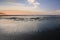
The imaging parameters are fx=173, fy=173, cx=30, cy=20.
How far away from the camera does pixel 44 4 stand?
6.66 ft

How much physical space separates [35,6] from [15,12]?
0.25 metres

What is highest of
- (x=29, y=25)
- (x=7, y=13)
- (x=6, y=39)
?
(x=7, y=13)

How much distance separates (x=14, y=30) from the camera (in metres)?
2.02

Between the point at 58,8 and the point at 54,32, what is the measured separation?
284 millimetres

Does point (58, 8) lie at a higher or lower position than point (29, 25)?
higher

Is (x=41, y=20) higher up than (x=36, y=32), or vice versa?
(x=41, y=20)

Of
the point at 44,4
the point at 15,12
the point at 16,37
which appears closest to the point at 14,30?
the point at 16,37

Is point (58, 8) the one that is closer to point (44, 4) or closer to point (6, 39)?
point (44, 4)

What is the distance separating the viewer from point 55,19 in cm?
203

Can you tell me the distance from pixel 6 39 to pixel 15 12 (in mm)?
332

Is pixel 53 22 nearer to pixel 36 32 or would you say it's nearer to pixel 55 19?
pixel 55 19

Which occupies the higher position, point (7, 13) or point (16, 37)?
point (7, 13)

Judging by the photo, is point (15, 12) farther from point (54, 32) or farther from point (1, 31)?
point (54, 32)

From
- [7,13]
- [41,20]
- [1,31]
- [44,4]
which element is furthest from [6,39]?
[44,4]
